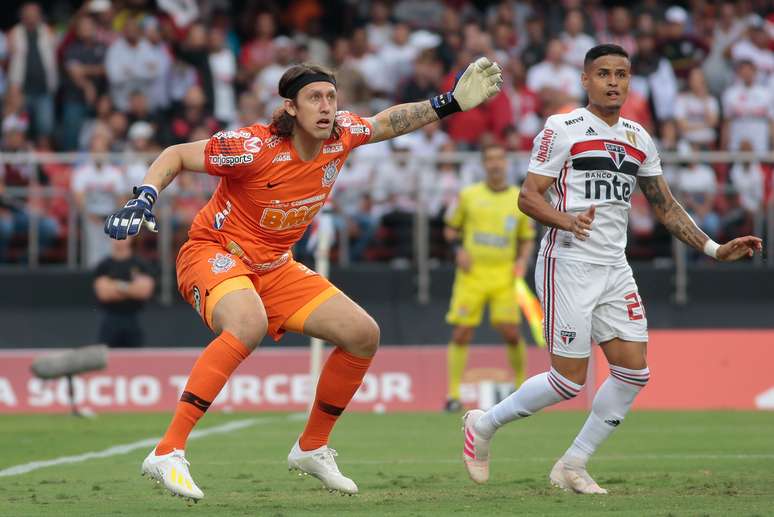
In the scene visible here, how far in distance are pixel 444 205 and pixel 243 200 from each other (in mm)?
10226

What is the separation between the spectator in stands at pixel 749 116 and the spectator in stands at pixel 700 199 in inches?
47.3

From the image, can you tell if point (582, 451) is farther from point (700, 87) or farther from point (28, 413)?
point (700, 87)

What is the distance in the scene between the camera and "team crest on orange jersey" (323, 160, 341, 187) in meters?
7.87

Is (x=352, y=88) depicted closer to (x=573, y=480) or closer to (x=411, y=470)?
(x=411, y=470)

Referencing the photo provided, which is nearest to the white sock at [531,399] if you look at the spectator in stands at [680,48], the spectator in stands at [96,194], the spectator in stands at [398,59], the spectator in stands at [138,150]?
the spectator in stands at [138,150]

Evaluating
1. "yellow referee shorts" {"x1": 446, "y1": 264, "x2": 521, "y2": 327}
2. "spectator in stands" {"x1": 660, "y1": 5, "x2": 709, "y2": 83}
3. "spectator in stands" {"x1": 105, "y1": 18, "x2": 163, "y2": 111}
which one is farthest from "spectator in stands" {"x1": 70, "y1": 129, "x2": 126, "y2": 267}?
"spectator in stands" {"x1": 660, "y1": 5, "x2": 709, "y2": 83}

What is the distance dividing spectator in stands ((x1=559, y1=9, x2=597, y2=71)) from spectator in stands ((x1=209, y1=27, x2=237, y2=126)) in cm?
469

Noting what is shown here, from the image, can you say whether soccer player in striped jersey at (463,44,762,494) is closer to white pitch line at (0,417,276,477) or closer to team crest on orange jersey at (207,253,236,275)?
team crest on orange jersey at (207,253,236,275)

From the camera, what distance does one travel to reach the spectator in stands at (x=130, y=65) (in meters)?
19.4

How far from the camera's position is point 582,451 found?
7.90 metres

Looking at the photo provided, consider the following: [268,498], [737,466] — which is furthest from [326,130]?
[737,466]

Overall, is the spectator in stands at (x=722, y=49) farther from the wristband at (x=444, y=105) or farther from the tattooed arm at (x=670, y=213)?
the wristband at (x=444, y=105)

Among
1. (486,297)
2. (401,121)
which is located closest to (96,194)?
(486,297)

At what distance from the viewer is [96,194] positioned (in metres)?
17.5
